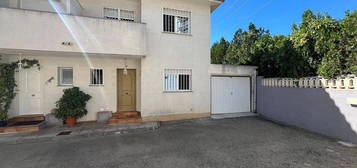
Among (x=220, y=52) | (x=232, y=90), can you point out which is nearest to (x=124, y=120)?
(x=232, y=90)

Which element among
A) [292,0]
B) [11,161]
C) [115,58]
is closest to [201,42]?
[115,58]

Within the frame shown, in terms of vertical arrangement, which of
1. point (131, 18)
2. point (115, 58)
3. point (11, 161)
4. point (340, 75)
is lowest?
point (11, 161)

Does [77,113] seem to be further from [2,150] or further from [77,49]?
[77,49]

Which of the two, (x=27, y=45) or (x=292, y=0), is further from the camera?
(x=292, y=0)

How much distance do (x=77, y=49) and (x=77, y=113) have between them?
A: 9.87 feet

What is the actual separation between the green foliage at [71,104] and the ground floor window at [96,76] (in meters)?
0.83

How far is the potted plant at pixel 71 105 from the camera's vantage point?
7082mm

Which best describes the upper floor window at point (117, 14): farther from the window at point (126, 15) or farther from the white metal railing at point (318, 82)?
the white metal railing at point (318, 82)

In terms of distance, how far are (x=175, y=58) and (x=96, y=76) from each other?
429 cm

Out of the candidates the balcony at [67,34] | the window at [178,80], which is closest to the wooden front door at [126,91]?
the balcony at [67,34]

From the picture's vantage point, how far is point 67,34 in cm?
635

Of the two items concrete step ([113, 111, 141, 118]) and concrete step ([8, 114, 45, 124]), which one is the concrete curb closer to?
concrete step ([113, 111, 141, 118])

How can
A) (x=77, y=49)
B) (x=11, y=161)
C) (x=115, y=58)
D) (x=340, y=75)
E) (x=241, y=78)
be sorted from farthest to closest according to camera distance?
(x=241, y=78), (x=115, y=58), (x=77, y=49), (x=340, y=75), (x=11, y=161)

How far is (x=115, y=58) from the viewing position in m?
8.16
